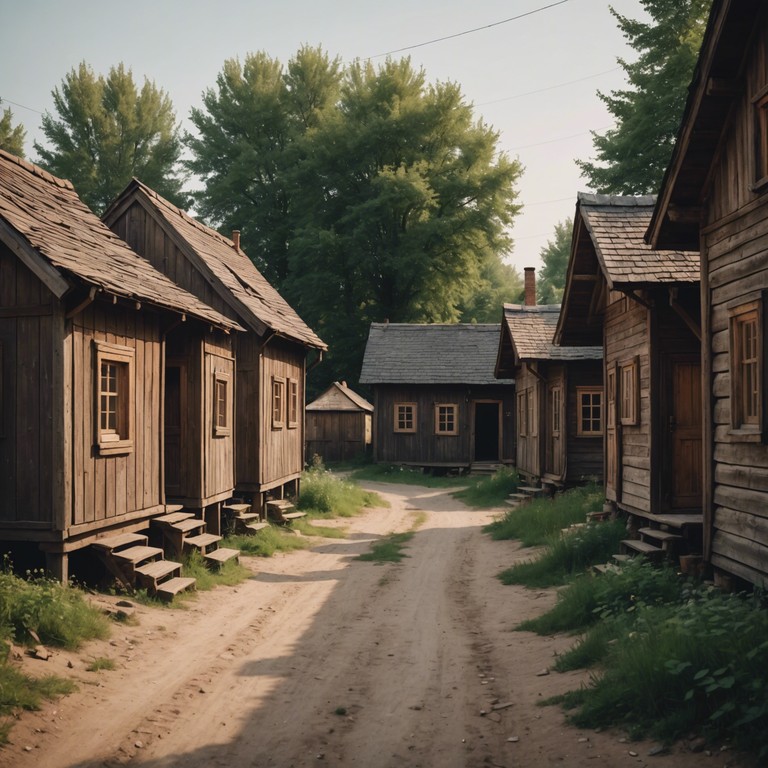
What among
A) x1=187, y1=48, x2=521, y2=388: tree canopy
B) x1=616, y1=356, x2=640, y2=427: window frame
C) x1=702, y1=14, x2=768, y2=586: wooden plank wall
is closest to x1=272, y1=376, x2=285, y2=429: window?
x1=616, y1=356, x2=640, y2=427: window frame

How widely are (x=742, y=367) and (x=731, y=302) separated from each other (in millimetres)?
705

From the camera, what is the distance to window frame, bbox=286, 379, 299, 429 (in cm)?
1960

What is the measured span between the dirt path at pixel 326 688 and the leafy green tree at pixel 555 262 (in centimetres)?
5881

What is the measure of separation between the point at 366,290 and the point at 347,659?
35985 mm

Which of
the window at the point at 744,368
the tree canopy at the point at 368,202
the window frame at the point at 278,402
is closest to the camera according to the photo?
the window at the point at 744,368

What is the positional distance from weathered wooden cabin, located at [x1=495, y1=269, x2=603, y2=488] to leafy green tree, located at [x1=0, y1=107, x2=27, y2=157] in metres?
29.9

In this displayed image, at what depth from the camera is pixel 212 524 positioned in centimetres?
1444

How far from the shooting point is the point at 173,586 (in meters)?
10.3

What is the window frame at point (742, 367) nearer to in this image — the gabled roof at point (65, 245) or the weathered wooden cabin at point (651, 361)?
the weathered wooden cabin at point (651, 361)

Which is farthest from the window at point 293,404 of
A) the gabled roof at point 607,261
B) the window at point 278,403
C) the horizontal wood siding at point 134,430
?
the horizontal wood siding at point 134,430

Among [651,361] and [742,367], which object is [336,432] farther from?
[742,367]

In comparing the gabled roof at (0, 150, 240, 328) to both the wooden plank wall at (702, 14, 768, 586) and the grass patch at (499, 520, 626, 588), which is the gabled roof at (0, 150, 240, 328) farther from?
the wooden plank wall at (702, 14, 768, 586)

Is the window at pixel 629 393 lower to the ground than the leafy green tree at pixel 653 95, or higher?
lower

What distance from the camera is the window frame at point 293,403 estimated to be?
19.6 meters
